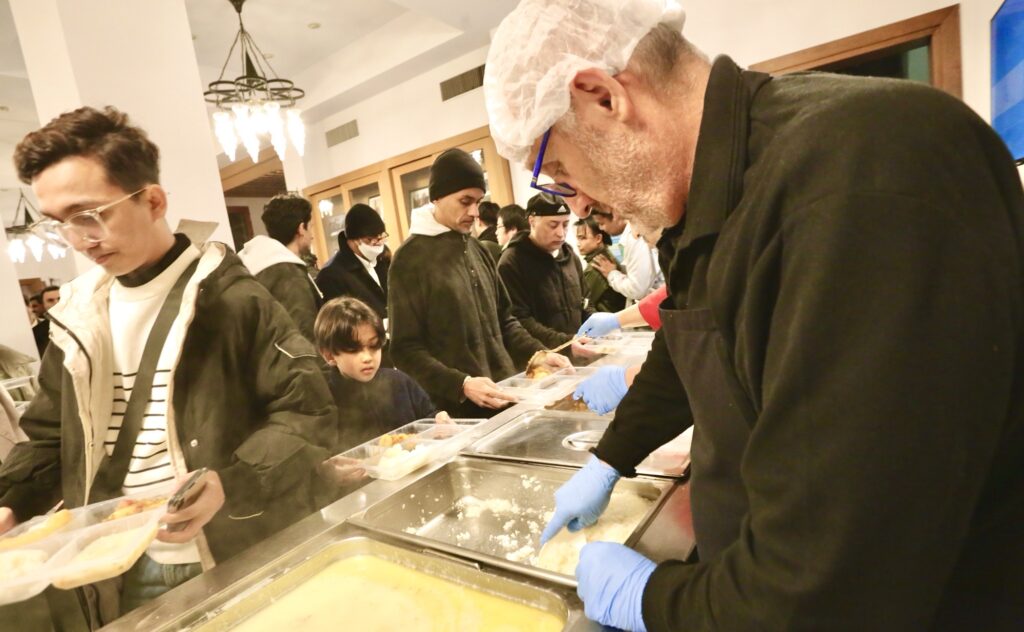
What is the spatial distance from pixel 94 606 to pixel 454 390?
4.46 feet

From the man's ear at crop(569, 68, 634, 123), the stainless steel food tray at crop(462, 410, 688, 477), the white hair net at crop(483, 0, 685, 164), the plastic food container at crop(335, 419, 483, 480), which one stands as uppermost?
the white hair net at crop(483, 0, 685, 164)

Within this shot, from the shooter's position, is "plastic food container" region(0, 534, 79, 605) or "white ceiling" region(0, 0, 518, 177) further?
"white ceiling" region(0, 0, 518, 177)

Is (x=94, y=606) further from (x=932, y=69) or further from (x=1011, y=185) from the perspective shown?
(x=932, y=69)

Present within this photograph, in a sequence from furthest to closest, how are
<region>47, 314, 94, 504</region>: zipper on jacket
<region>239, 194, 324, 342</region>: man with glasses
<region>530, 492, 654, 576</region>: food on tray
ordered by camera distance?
<region>239, 194, 324, 342</region>: man with glasses, <region>47, 314, 94, 504</region>: zipper on jacket, <region>530, 492, 654, 576</region>: food on tray

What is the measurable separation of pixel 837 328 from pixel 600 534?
0.83 meters

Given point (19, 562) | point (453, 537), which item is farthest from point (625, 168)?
point (19, 562)

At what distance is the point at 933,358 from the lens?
46 centimetres

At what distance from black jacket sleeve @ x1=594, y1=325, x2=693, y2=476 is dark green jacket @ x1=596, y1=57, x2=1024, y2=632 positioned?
1.80ft

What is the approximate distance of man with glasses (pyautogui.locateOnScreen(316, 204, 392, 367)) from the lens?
3340 millimetres

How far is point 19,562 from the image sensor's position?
2.92 ft

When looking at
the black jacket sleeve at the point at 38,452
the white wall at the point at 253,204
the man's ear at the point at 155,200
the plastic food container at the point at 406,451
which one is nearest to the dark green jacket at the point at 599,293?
the plastic food container at the point at 406,451

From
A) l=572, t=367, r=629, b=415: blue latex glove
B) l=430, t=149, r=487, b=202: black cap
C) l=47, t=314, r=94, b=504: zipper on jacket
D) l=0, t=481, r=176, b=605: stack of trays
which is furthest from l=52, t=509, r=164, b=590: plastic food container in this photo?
l=430, t=149, r=487, b=202: black cap

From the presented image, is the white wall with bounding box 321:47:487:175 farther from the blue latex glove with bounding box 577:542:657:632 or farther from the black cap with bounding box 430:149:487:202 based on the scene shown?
the blue latex glove with bounding box 577:542:657:632

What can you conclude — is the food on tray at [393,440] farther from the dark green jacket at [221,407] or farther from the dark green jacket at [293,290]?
the dark green jacket at [293,290]
